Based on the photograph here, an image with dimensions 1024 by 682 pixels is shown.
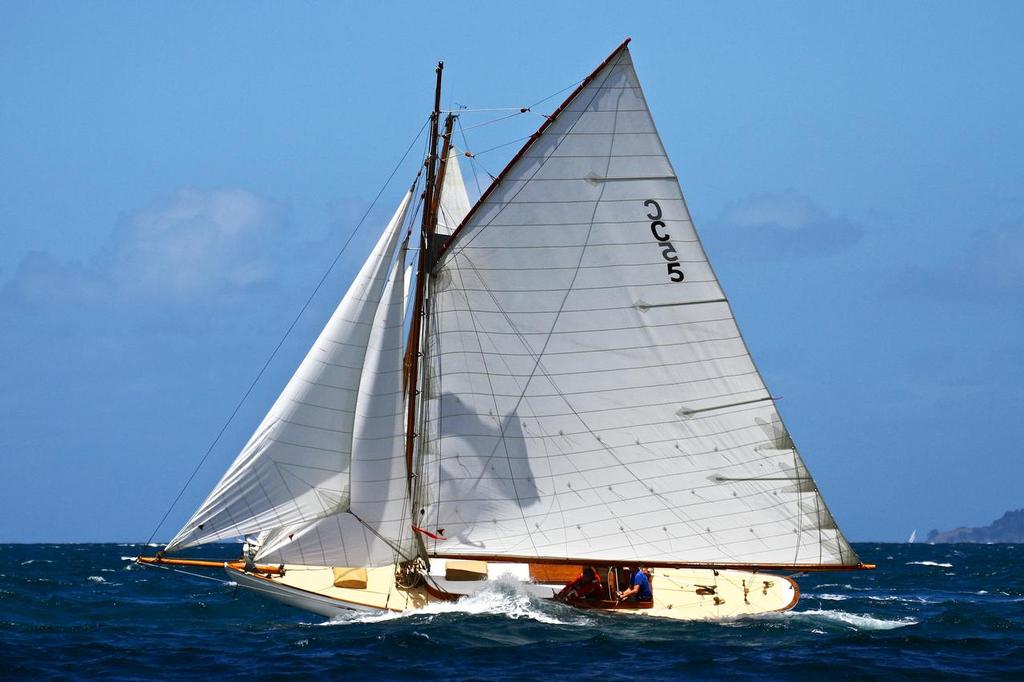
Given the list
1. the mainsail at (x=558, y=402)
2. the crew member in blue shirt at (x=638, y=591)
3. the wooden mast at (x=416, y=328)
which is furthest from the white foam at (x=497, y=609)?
the wooden mast at (x=416, y=328)

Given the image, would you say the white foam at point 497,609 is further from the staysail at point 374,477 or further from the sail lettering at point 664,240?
the sail lettering at point 664,240

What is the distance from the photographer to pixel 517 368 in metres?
29.0

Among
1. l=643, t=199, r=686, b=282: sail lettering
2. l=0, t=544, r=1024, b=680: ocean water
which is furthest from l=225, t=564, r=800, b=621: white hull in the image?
l=643, t=199, r=686, b=282: sail lettering

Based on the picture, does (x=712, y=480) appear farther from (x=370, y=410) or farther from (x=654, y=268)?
(x=370, y=410)

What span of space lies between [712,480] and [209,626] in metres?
13.4

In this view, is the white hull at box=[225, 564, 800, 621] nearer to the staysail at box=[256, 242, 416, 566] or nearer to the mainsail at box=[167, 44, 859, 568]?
the staysail at box=[256, 242, 416, 566]

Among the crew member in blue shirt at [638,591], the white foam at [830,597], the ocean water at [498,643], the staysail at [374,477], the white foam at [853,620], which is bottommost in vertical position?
the ocean water at [498,643]

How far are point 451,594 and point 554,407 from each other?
543 cm

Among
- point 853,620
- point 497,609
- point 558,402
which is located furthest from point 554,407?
point 853,620

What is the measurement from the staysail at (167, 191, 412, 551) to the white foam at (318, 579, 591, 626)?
293 cm

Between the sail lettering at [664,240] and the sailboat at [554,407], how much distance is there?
0.05 m

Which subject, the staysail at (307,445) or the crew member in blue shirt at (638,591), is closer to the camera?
the staysail at (307,445)

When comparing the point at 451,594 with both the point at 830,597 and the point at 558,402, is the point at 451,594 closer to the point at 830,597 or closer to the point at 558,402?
the point at 558,402

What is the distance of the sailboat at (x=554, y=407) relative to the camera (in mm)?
28656
